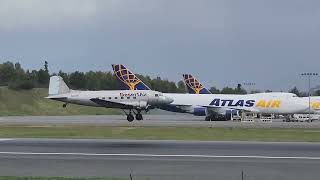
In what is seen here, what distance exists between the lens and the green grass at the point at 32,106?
11100 centimetres

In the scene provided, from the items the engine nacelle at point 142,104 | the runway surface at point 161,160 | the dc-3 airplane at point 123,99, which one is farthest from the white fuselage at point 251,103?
the runway surface at point 161,160

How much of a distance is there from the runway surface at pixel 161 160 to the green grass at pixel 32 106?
86.1m

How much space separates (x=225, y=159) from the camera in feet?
64.8

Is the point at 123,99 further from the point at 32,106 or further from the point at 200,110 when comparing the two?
the point at 32,106

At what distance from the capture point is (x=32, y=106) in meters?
116

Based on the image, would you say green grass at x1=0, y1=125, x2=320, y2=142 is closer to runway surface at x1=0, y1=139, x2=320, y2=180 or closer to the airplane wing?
runway surface at x1=0, y1=139, x2=320, y2=180

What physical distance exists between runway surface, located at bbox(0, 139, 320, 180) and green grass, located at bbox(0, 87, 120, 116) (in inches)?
3388

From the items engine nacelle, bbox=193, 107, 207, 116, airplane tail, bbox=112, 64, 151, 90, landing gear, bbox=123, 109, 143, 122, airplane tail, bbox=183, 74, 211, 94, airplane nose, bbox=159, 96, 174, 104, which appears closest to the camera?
landing gear, bbox=123, 109, 143, 122

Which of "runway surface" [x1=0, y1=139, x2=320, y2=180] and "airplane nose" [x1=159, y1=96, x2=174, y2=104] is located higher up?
"airplane nose" [x1=159, y1=96, x2=174, y2=104]

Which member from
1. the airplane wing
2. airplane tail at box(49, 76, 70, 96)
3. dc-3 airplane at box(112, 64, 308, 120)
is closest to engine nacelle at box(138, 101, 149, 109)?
the airplane wing

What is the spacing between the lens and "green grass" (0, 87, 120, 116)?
364 ft

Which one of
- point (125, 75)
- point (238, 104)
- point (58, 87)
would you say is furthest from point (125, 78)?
point (238, 104)

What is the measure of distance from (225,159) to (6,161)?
7.47 metres

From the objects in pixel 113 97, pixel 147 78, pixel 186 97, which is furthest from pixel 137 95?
pixel 147 78
